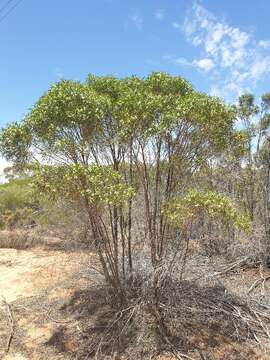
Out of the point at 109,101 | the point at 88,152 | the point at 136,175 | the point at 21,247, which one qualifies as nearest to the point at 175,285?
the point at 136,175

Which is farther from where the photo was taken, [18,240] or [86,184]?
[18,240]

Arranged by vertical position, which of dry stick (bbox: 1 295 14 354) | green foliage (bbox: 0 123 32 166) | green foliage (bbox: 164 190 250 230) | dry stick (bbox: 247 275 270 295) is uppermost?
green foliage (bbox: 0 123 32 166)

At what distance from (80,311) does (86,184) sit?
9.76 ft

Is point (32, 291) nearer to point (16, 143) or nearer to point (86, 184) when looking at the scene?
point (16, 143)

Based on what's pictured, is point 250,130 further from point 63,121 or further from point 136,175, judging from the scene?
point 63,121

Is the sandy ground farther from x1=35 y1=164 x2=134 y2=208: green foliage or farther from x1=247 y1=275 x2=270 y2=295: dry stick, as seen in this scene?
x1=247 y1=275 x2=270 y2=295: dry stick

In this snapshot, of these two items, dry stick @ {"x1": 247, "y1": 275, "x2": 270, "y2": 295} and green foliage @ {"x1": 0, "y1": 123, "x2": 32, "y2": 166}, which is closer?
green foliage @ {"x1": 0, "y1": 123, "x2": 32, "y2": 166}

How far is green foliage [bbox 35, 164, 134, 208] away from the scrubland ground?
7.37ft

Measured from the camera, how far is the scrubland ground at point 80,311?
6.29 metres

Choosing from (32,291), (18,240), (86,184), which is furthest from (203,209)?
(18,240)

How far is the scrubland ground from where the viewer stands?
6.29 m

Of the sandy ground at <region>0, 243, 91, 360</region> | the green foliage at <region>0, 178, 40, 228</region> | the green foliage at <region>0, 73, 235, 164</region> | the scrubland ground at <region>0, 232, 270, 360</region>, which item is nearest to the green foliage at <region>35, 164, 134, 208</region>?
the green foliage at <region>0, 73, 235, 164</region>

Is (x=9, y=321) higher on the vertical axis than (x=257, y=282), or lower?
lower

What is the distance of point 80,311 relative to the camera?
7.54 metres
